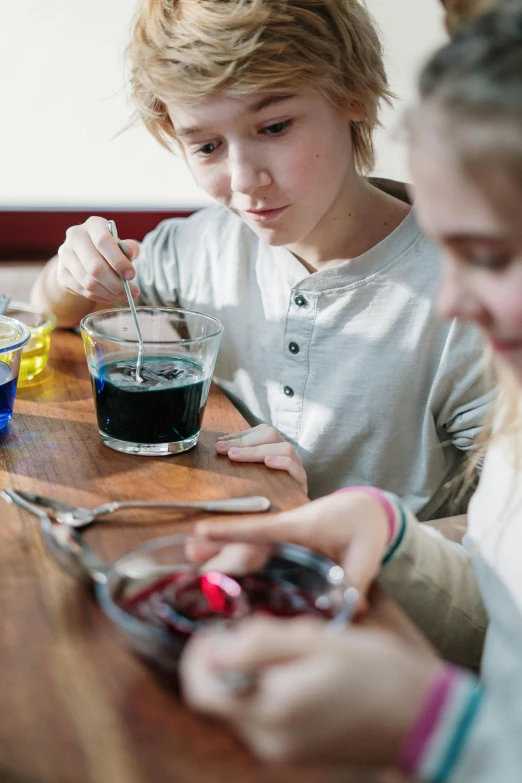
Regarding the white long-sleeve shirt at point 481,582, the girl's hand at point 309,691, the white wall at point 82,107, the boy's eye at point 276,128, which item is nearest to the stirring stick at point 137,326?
the boy's eye at point 276,128

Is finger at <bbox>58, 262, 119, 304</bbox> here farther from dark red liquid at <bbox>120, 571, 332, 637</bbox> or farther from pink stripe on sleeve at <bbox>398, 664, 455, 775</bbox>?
pink stripe on sleeve at <bbox>398, 664, 455, 775</bbox>

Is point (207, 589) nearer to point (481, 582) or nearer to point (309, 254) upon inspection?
point (481, 582)

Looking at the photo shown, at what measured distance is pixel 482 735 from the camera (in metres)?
0.50

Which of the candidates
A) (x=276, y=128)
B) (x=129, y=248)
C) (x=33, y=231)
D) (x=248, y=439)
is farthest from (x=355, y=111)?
(x=33, y=231)

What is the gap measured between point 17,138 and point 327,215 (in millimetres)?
1072

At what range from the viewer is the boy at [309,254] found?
1099mm

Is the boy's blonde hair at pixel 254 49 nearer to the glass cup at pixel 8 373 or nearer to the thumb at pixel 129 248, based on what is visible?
the thumb at pixel 129 248

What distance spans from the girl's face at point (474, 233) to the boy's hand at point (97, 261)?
24.6 inches

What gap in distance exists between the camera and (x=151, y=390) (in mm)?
938

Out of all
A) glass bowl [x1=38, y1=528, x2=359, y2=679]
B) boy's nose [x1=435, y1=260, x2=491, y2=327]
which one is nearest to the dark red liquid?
glass bowl [x1=38, y1=528, x2=359, y2=679]

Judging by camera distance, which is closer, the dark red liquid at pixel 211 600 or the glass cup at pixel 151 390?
the dark red liquid at pixel 211 600

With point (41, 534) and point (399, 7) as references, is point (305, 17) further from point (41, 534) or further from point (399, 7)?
point (399, 7)

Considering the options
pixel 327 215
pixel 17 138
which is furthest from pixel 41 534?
pixel 17 138

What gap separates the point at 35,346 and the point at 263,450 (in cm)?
43
